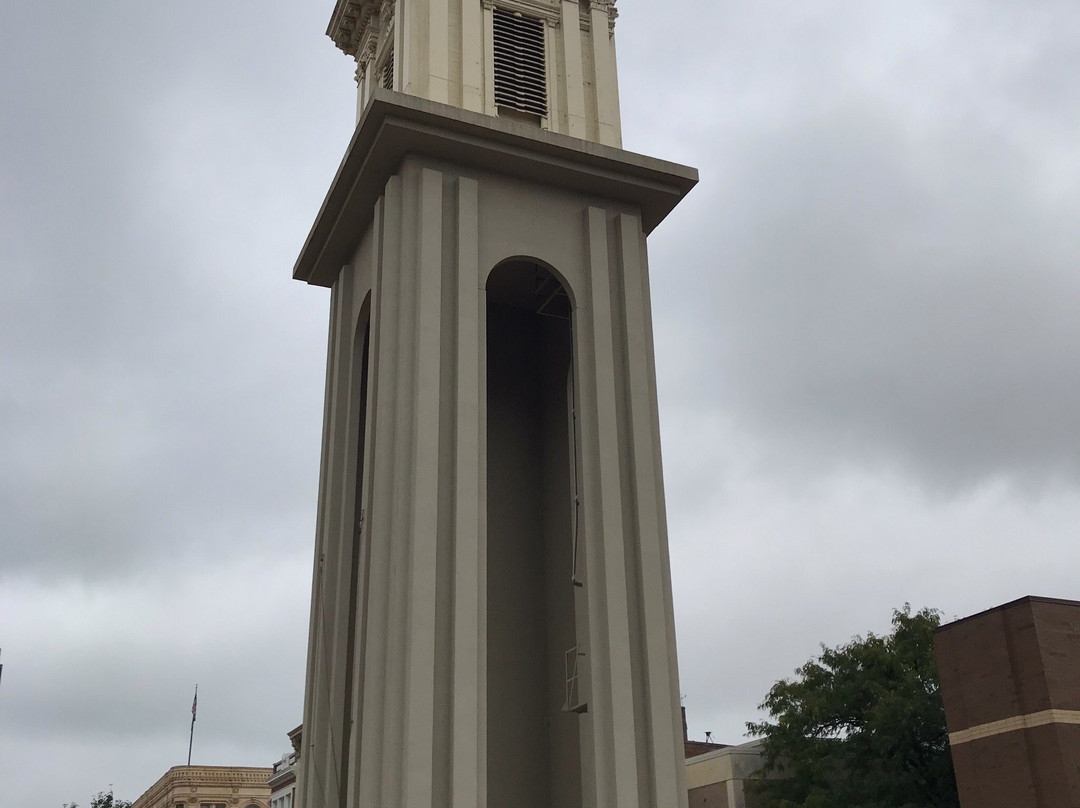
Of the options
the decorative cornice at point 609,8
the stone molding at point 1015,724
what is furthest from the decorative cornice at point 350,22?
the stone molding at point 1015,724

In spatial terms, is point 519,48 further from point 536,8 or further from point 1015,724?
point 1015,724

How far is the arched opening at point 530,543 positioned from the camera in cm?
2131

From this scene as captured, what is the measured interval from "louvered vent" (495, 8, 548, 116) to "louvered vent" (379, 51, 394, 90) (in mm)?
2550

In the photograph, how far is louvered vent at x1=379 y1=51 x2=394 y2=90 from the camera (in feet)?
83.4

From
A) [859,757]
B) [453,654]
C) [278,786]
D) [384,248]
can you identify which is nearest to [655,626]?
[453,654]

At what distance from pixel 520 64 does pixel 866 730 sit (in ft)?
104

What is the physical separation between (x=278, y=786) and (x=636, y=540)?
225 ft

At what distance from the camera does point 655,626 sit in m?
18.7

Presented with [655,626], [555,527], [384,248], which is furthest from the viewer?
[555,527]

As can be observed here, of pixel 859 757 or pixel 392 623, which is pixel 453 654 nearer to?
pixel 392 623

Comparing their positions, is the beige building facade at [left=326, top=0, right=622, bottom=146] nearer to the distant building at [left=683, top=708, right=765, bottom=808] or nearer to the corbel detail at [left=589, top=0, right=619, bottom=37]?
the corbel detail at [left=589, top=0, right=619, bottom=37]

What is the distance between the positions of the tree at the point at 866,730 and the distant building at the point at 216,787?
5815cm

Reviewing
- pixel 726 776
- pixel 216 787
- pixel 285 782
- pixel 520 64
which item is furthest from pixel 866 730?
pixel 216 787

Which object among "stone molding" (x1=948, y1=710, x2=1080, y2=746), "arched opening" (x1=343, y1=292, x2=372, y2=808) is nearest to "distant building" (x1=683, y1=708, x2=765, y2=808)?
"stone molding" (x1=948, y1=710, x2=1080, y2=746)
